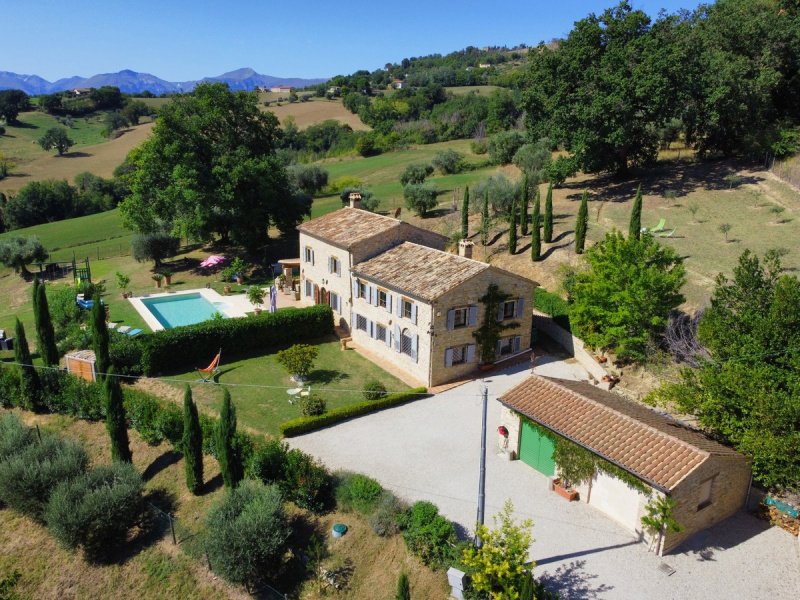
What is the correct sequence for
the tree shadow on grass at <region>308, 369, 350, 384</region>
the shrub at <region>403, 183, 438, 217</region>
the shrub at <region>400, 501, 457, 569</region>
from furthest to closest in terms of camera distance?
the shrub at <region>403, 183, 438, 217</region> → the tree shadow on grass at <region>308, 369, 350, 384</region> → the shrub at <region>400, 501, 457, 569</region>

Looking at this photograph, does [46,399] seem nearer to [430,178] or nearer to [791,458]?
[791,458]

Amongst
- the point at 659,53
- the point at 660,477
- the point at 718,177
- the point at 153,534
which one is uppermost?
the point at 659,53

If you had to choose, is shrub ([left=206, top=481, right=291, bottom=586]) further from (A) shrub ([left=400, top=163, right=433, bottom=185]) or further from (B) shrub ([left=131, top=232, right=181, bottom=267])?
(A) shrub ([left=400, top=163, right=433, bottom=185])

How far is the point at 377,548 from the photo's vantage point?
69.4ft

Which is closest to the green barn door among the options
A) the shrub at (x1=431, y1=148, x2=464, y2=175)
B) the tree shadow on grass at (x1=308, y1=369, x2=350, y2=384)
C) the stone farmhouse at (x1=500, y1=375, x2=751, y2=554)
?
the stone farmhouse at (x1=500, y1=375, x2=751, y2=554)

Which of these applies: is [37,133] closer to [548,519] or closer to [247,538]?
[247,538]

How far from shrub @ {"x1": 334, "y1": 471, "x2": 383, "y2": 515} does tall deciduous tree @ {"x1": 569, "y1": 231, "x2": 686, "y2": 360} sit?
14.1 metres

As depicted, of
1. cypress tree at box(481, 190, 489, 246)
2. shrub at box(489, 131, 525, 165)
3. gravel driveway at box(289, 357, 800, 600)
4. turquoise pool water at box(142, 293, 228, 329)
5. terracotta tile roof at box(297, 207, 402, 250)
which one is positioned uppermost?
shrub at box(489, 131, 525, 165)

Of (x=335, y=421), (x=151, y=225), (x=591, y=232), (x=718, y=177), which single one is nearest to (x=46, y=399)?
(x=335, y=421)

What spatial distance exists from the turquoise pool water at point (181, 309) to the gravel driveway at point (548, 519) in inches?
673

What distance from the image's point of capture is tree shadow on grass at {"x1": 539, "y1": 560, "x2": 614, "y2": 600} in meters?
18.4

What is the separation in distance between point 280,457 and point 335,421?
4.75 metres

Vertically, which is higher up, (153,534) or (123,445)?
(123,445)

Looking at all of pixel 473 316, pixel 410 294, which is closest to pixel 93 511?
pixel 410 294
